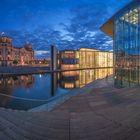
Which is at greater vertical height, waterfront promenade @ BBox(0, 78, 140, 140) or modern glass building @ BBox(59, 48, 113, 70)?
modern glass building @ BBox(59, 48, 113, 70)

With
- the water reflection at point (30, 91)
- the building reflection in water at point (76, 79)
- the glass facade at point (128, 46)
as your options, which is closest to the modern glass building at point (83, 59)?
the building reflection in water at point (76, 79)

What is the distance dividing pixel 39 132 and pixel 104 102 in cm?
480

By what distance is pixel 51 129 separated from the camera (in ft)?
17.5

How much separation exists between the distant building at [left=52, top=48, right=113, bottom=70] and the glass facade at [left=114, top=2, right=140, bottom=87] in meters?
60.4

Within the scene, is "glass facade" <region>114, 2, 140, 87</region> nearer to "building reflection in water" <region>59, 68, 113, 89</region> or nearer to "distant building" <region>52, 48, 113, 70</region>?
"building reflection in water" <region>59, 68, 113, 89</region>

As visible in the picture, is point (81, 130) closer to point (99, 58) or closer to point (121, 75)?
point (121, 75)

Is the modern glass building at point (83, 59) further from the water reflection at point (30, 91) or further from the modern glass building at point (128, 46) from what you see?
the modern glass building at point (128, 46)

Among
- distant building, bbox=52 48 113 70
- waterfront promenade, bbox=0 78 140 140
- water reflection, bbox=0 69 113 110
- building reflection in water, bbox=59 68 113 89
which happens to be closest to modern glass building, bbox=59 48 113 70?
distant building, bbox=52 48 113 70

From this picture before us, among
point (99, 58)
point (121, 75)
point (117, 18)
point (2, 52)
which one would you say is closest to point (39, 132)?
point (121, 75)

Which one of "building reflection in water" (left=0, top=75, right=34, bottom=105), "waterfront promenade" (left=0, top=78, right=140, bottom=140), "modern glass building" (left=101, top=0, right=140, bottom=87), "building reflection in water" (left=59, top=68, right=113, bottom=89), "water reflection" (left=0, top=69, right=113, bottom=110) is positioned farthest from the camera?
"building reflection in water" (left=59, top=68, right=113, bottom=89)

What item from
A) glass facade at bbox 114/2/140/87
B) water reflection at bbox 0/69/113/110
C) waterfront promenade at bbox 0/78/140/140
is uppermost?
glass facade at bbox 114/2/140/87

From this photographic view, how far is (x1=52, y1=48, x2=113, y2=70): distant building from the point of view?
83.4 meters

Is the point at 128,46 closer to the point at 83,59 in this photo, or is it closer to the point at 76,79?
the point at 76,79

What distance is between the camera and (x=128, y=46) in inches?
798
